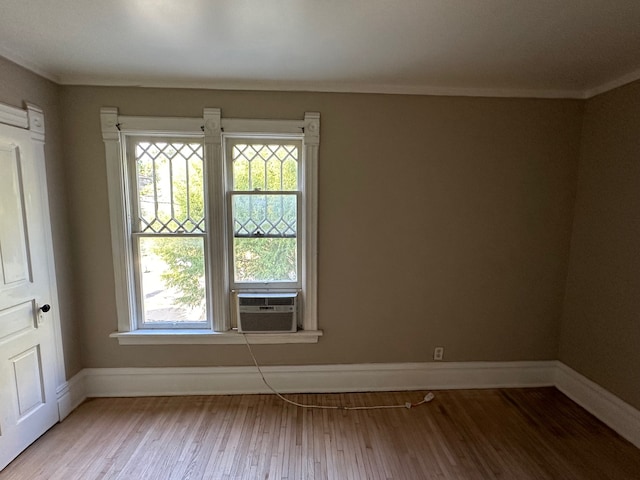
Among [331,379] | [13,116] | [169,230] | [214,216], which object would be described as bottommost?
[331,379]

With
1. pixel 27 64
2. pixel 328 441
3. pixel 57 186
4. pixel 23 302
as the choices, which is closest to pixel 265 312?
pixel 328 441

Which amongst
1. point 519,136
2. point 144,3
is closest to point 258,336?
point 144,3

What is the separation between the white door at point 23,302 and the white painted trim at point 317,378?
45cm

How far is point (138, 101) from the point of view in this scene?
2221mm

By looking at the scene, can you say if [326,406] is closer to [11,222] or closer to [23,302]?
[23,302]

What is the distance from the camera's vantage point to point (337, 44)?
1.69 meters

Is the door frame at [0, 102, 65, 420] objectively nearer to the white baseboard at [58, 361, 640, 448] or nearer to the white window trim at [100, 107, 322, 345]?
the white baseboard at [58, 361, 640, 448]

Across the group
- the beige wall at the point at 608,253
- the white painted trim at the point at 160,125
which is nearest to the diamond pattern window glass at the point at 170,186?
the white painted trim at the point at 160,125

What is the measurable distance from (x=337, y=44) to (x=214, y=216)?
1460mm

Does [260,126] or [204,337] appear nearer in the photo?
[260,126]

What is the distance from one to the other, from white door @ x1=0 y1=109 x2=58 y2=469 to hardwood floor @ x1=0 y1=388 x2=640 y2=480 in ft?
0.70

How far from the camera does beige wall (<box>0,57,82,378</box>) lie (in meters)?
1.90

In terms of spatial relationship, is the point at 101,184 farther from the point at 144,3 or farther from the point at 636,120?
the point at 636,120

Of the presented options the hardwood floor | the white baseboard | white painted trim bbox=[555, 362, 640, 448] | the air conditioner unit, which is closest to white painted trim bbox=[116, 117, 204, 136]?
the air conditioner unit
